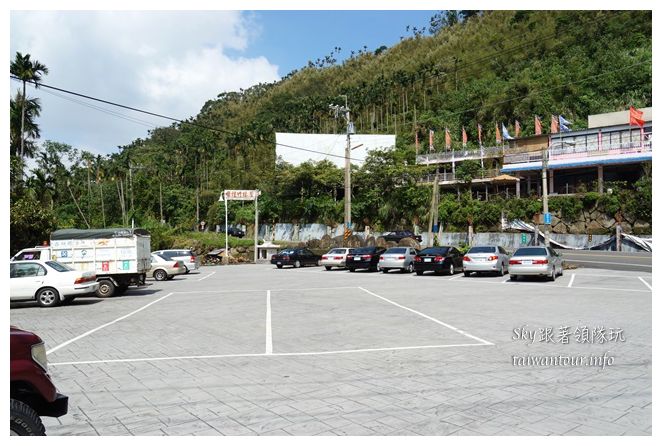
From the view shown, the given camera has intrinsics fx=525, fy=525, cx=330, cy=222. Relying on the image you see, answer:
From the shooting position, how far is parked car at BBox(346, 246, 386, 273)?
30.5 meters

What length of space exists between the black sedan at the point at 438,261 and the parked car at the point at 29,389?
2206cm

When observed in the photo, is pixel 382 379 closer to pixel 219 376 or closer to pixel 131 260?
pixel 219 376

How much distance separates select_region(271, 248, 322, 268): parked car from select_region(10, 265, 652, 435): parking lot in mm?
20485

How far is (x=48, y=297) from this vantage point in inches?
656

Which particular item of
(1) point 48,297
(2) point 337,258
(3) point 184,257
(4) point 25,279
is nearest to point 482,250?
(2) point 337,258

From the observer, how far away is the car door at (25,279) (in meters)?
16.4

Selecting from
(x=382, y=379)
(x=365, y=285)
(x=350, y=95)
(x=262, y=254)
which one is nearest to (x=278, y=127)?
(x=350, y=95)

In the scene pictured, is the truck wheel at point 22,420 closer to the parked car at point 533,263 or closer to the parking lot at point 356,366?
the parking lot at point 356,366

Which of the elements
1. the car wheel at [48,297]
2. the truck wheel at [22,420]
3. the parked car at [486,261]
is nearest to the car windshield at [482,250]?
the parked car at [486,261]

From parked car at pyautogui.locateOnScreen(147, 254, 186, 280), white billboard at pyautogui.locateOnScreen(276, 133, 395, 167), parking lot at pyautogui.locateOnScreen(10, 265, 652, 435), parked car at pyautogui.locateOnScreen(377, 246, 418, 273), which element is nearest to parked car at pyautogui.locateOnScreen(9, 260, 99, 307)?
parking lot at pyautogui.locateOnScreen(10, 265, 652, 435)

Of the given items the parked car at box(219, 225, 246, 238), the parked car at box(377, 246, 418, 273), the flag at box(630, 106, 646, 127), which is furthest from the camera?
the parked car at box(219, 225, 246, 238)

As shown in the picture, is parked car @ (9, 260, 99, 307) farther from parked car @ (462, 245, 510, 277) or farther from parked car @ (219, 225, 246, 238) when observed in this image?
parked car @ (219, 225, 246, 238)

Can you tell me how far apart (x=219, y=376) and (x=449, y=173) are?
58.5 m

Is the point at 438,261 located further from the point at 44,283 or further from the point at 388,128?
the point at 388,128
